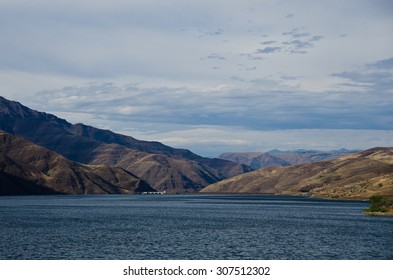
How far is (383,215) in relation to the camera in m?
186

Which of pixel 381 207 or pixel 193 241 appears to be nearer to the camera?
A: pixel 193 241

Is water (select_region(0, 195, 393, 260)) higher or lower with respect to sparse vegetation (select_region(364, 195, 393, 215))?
lower

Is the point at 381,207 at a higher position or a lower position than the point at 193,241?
higher

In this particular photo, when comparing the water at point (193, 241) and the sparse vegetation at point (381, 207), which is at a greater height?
the sparse vegetation at point (381, 207)

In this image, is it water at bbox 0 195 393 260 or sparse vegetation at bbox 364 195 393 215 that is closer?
water at bbox 0 195 393 260

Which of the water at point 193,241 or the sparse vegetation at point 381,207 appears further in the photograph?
the sparse vegetation at point 381,207
